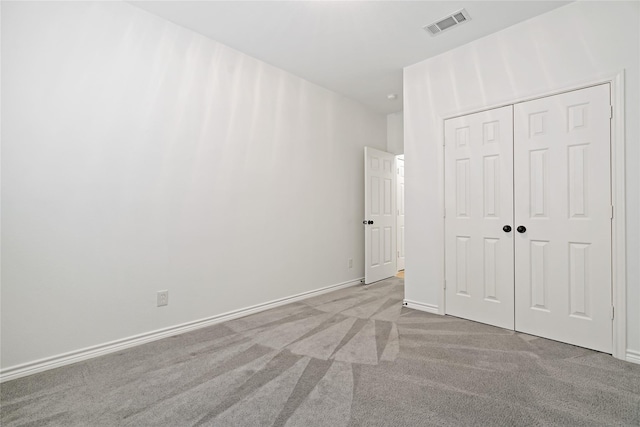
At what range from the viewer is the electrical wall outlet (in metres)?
2.51

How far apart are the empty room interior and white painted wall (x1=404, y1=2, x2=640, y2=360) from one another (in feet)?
0.05

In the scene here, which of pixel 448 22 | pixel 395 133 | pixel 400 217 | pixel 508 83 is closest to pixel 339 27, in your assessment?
pixel 448 22

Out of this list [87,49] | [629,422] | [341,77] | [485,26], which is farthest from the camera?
[341,77]

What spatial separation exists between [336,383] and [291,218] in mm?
2048

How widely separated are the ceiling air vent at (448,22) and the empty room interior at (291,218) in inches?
0.7

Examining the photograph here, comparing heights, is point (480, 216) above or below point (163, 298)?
above

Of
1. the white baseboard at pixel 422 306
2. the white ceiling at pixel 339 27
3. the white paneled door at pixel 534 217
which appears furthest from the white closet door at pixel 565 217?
the white ceiling at pixel 339 27

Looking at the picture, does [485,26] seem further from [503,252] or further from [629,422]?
[629,422]

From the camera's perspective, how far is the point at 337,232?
4.16 m

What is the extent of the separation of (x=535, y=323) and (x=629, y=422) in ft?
3.64

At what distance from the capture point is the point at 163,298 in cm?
254

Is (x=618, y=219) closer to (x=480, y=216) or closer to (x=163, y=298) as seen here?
(x=480, y=216)

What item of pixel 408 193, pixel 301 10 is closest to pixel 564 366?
pixel 408 193

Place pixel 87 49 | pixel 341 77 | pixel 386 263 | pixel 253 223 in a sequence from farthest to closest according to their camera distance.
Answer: pixel 386 263 < pixel 341 77 < pixel 253 223 < pixel 87 49
